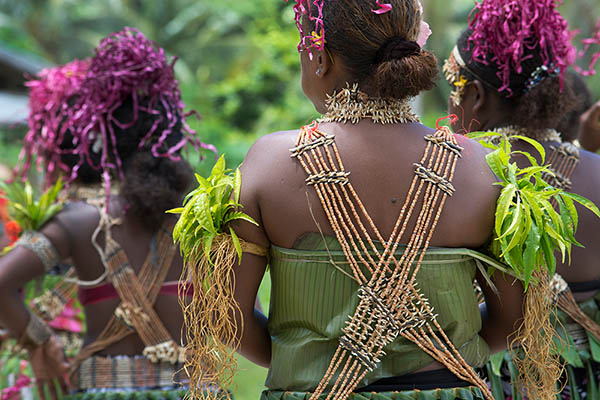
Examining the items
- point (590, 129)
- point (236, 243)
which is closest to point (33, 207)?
point (236, 243)

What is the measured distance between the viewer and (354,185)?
6.47ft

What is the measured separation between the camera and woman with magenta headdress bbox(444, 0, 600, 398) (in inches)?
115

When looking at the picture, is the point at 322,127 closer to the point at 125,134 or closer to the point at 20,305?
the point at 125,134

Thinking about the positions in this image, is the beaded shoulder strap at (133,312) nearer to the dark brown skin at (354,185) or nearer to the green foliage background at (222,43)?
the dark brown skin at (354,185)

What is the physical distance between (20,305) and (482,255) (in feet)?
7.18

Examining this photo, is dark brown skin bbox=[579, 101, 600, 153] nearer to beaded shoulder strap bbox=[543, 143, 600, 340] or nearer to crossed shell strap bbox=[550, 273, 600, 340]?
beaded shoulder strap bbox=[543, 143, 600, 340]

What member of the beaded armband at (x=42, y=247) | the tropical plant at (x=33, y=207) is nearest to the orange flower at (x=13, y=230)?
the tropical plant at (x=33, y=207)

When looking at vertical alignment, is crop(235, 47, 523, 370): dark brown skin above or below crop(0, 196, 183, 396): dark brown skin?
above

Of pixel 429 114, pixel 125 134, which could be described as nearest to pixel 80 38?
pixel 429 114

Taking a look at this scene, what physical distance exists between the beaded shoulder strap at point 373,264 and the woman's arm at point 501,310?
11.5 inches

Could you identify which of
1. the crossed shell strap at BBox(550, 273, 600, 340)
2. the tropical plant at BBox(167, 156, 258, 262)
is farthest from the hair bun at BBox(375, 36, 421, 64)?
the crossed shell strap at BBox(550, 273, 600, 340)

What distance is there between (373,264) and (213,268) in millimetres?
449

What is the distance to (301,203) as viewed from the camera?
1.97 meters

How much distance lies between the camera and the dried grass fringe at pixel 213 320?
202 centimetres
